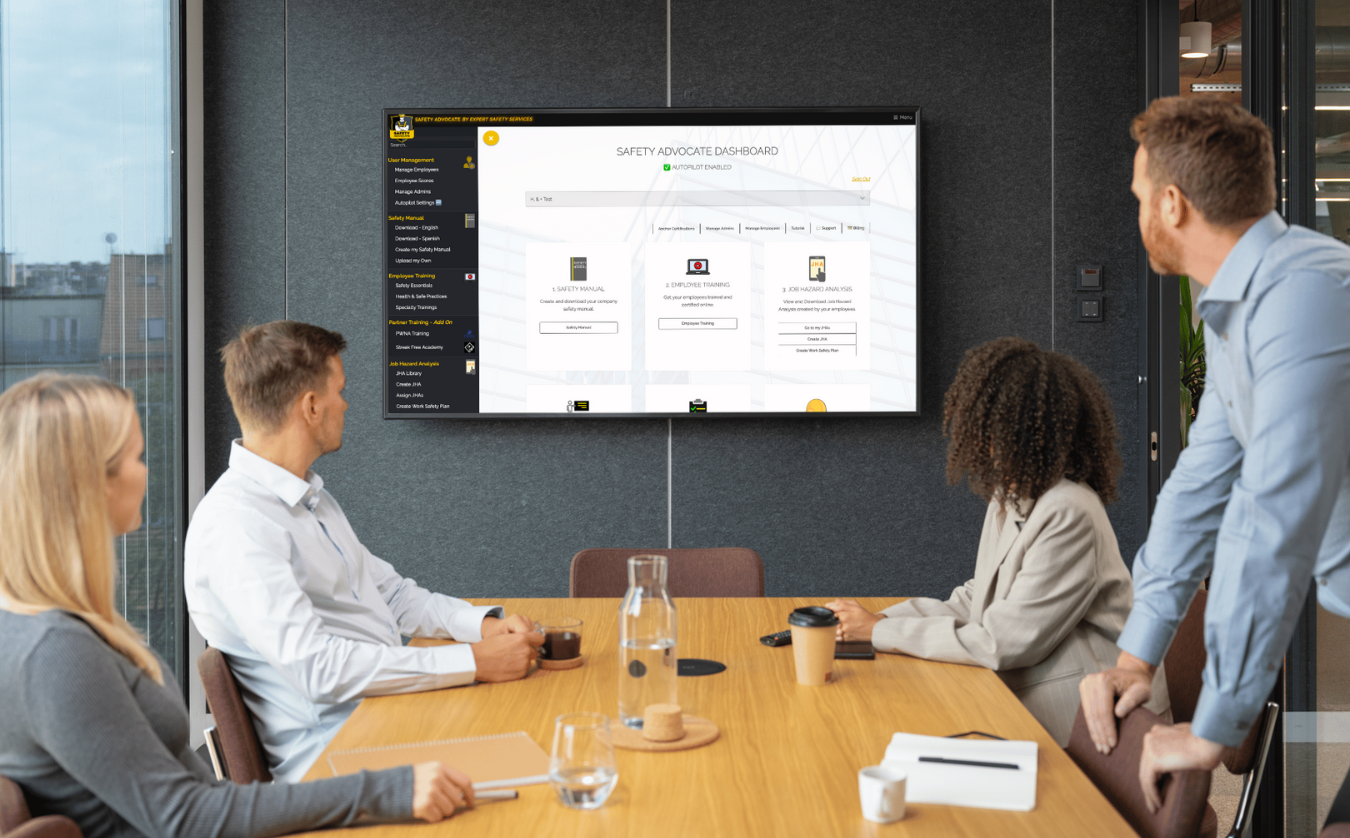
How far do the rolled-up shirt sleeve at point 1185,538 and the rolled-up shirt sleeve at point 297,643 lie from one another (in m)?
1.07

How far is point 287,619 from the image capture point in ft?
5.54

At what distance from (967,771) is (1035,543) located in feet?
2.19

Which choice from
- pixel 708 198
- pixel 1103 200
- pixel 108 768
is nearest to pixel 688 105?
pixel 708 198

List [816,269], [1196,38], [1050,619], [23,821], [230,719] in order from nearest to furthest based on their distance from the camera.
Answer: [23,821], [230,719], [1050,619], [816,269], [1196,38]

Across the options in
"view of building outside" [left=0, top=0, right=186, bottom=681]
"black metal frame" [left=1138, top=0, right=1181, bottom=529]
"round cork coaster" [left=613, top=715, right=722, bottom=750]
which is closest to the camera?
"round cork coaster" [left=613, top=715, right=722, bottom=750]

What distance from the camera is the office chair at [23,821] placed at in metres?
1.05

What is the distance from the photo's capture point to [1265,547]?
1.22 meters

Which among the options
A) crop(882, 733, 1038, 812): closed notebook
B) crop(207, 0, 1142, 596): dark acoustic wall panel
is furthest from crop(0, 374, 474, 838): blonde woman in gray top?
crop(207, 0, 1142, 596): dark acoustic wall panel

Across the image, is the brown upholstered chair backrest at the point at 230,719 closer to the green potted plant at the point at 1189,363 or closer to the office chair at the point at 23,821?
the office chair at the point at 23,821

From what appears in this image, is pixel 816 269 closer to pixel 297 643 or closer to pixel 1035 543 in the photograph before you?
pixel 1035 543

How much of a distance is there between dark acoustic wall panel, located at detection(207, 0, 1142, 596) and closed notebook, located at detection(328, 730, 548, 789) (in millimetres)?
2249

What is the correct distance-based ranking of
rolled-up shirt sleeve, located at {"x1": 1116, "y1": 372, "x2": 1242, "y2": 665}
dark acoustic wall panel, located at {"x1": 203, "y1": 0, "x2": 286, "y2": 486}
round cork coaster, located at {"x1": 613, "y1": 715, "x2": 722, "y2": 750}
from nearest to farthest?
round cork coaster, located at {"x1": 613, "y1": 715, "x2": 722, "y2": 750} → rolled-up shirt sleeve, located at {"x1": 1116, "y1": 372, "x2": 1242, "y2": 665} → dark acoustic wall panel, located at {"x1": 203, "y1": 0, "x2": 286, "y2": 486}

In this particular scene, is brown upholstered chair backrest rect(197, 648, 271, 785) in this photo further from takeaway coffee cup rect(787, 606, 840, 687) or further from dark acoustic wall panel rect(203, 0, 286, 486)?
dark acoustic wall panel rect(203, 0, 286, 486)

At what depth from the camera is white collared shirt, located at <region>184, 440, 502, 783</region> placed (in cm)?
169
